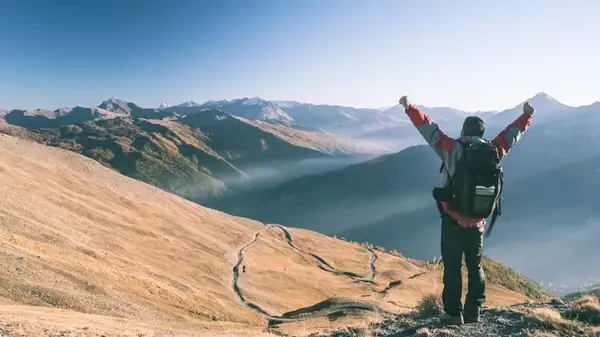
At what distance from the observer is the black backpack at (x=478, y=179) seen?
8.62 m

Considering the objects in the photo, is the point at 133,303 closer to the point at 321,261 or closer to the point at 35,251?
the point at 35,251

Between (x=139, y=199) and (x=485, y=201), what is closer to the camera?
(x=485, y=201)

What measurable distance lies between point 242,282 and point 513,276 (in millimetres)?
60340

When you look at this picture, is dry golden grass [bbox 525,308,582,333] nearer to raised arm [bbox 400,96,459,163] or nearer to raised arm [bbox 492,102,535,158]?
raised arm [bbox 492,102,535,158]

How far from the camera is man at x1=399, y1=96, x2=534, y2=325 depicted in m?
9.12

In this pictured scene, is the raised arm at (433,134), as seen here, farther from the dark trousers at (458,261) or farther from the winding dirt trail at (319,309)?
the winding dirt trail at (319,309)

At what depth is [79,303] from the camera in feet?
89.0

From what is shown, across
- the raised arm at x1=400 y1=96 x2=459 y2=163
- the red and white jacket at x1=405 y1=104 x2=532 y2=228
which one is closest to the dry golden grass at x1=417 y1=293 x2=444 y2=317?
the red and white jacket at x1=405 y1=104 x2=532 y2=228

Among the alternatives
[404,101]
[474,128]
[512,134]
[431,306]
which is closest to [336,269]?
[431,306]

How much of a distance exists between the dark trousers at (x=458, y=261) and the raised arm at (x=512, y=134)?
2075 millimetres

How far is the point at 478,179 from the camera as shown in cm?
862

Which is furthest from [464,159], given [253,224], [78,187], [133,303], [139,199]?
[253,224]

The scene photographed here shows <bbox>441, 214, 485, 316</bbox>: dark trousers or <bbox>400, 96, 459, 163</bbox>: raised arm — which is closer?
<bbox>400, 96, 459, 163</bbox>: raised arm

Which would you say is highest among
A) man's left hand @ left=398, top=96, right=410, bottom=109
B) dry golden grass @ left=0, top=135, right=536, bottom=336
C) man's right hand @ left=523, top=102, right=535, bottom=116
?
man's right hand @ left=523, top=102, right=535, bottom=116
